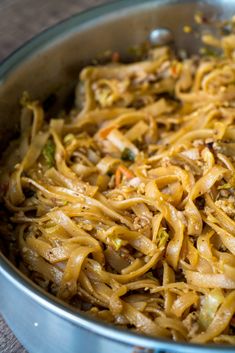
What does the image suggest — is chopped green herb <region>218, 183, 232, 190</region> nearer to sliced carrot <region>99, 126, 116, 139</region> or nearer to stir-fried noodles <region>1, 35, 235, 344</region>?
stir-fried noodles <region>1, 35, 235, 344</region>

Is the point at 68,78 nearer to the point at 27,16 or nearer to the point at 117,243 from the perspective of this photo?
the point at 27,16

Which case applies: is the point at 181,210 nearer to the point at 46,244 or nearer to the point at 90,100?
the point at 46,244

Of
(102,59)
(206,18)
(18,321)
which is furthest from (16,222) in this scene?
(206,18)

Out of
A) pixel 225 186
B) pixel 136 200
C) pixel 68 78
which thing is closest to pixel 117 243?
pixel 136 200

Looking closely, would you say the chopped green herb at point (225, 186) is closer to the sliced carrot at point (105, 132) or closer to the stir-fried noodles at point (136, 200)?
the stir-fried noodles at point (136, 200)

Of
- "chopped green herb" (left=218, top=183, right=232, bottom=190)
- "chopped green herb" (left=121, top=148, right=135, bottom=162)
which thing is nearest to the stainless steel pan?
"chopped green herb" (left=121, top=148, right=135, bottom=162)
